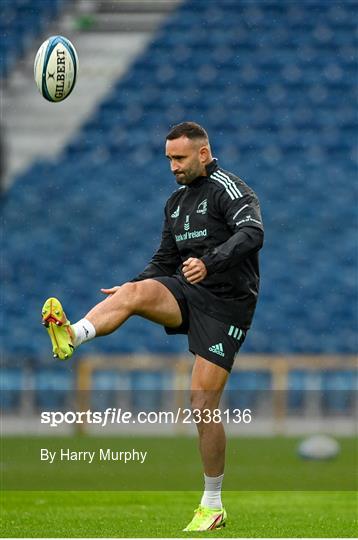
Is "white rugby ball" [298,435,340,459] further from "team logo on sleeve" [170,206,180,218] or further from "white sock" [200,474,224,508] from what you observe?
"team logo on sleeve" [170,206,180,218]

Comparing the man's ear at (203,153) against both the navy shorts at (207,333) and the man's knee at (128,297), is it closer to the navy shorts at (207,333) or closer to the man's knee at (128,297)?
the navy shorts at (207,333)

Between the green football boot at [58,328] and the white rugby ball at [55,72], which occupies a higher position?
the white rugby ball at [55,72]

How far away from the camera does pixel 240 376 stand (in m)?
14.2

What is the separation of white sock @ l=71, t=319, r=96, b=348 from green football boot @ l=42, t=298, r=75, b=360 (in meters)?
0.02

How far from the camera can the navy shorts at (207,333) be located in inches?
221

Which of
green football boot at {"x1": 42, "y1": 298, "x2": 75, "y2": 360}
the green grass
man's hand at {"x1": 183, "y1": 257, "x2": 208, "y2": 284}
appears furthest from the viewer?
the green grass

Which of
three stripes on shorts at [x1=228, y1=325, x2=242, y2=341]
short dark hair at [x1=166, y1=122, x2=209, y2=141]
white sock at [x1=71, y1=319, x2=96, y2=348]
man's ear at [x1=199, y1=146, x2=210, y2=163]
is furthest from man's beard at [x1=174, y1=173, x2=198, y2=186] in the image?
white sock at [x1=71, y1=319, x2=96, y2=348]

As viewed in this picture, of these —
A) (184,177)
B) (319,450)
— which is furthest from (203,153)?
(319,450)

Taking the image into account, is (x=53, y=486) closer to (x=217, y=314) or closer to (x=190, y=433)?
(x=217, y=314)

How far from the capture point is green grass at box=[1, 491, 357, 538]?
549 centimetres

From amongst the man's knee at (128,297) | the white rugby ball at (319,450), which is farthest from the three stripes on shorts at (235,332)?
the white rugby ball at (319,450)

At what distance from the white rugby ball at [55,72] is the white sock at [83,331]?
1.79m

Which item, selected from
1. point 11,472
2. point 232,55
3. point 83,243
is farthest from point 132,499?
point 232,55

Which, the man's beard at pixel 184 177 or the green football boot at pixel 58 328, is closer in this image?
the green football boot at pixel 58 328
